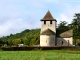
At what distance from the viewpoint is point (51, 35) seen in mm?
77562

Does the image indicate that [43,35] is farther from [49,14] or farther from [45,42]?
[49,14]

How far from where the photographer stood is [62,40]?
260 ft

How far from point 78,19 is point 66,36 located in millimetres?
23459

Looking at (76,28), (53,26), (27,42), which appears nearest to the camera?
(53,26)

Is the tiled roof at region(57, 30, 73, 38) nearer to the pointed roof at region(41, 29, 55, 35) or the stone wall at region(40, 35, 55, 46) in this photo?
the pointed roof at region(41, 29, 55, 35)

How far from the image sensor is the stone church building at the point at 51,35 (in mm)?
76562

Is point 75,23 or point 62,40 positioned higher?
point 75,23

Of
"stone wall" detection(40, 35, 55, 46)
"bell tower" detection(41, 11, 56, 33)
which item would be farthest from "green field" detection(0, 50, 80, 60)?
"bell tower" detection(41, 11, 56, 33)

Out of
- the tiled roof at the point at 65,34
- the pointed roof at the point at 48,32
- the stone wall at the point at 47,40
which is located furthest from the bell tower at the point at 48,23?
the stone wall at the point at 47,40

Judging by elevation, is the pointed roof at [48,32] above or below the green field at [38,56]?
above

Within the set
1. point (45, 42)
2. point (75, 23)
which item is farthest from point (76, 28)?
point (45, 42)

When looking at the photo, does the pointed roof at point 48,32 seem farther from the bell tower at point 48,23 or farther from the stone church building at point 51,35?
the bell tower at point 48,23

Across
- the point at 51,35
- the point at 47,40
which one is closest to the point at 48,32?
the point at 51,35

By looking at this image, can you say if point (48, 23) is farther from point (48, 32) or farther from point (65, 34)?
point (65, 34)
